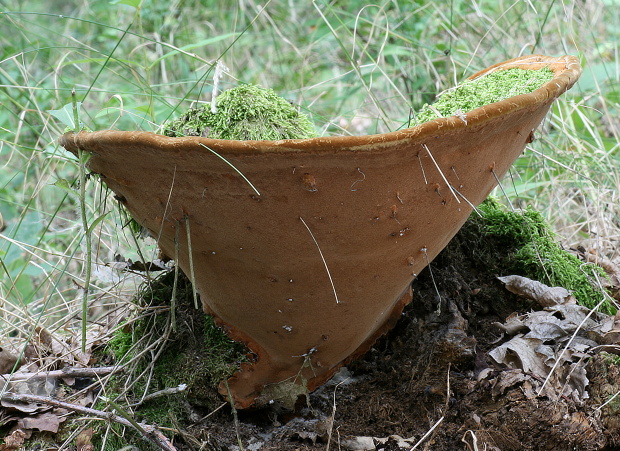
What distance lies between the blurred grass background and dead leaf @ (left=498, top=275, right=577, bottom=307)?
2.43ft

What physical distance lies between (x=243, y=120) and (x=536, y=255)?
129cm

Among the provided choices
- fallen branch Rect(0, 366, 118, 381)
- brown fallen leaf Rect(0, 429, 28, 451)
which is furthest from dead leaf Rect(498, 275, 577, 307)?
brown fallen leaf Rect(0, 429, 28, 451)

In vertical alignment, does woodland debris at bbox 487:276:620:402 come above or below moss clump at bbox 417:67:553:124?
below

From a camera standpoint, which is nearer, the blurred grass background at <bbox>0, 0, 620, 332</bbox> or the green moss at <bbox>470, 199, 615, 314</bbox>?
the green moss at <bbox>470, 199, 615, 314</bbox>

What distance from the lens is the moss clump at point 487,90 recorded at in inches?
62.4

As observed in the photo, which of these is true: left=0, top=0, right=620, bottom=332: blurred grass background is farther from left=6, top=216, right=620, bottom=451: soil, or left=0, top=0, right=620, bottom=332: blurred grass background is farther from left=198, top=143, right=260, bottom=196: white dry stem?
left=198, top=143, right=260, bottom=196: white dry stem

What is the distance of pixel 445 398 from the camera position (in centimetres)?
177

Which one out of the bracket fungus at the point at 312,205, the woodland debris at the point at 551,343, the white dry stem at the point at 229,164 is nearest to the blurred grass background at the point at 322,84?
the woodland debris at the point at 551,343

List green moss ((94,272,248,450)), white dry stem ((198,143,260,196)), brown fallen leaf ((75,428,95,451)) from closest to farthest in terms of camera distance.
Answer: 1. white dry stem ((198,143,260,196))
2. brown fallen leaf ((75,428,95,451))
3. green moss ((94,272,248,450))

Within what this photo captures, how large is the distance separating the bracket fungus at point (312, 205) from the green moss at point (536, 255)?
2.10ft

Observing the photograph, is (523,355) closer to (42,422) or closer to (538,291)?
(538,291)

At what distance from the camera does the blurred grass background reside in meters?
2.94

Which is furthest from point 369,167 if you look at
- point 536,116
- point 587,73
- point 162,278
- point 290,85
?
point 290,85

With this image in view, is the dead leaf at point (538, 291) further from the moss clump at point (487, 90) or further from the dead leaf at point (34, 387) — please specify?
the dead leaf at point (34, 387)
